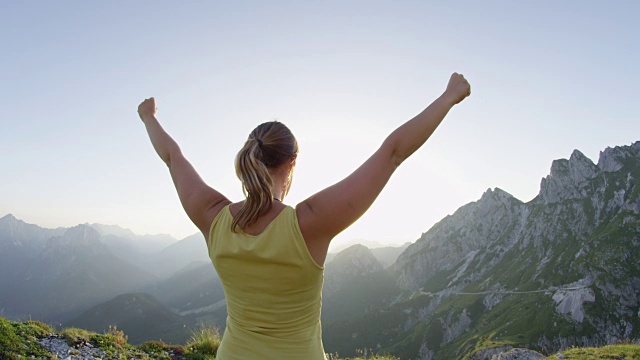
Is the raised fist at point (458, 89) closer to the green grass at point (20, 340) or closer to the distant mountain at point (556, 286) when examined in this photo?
the green grass at point (20, 340)

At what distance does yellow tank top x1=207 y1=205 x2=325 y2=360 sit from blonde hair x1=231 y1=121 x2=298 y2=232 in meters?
0.14

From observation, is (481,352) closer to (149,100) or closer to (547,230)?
(547,230)

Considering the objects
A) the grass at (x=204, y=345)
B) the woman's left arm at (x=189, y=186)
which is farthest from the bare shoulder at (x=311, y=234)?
the grass at (x=204, y=345)

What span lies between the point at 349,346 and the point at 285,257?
204771 millimetres

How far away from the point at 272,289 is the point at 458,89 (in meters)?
1.83

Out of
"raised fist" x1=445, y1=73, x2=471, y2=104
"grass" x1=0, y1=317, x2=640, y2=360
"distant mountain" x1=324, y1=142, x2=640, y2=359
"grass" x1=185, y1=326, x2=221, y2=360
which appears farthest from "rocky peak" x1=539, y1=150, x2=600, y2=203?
"raised fist" x1=445, y1=73, x2=471, y2=104

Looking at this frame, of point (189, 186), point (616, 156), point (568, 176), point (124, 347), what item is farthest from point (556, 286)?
point (189, 186)

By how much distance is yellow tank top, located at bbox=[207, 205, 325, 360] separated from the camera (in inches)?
92.8

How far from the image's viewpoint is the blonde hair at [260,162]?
2.49m

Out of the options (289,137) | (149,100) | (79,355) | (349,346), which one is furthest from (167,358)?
(349,346)

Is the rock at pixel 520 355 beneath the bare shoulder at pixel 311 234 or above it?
beneath

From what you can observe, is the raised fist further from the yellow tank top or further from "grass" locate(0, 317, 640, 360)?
"grass" locate(0, 317, 640, 360)

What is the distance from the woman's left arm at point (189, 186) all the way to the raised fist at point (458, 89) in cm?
180

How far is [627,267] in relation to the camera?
12900 centimetres
